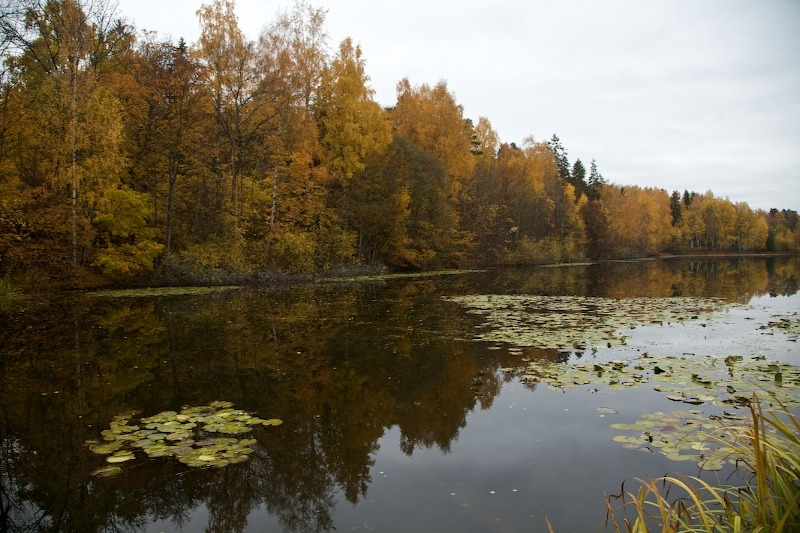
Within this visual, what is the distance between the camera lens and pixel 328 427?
20.0 feet

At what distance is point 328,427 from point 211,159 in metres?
24.5

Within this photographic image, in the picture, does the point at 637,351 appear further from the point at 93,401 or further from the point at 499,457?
the point at 93,401

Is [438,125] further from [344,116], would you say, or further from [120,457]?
[120,457]

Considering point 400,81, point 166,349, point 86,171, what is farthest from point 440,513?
point 400,81

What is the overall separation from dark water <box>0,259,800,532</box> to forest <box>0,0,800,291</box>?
11.2 meters

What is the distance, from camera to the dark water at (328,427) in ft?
14.0

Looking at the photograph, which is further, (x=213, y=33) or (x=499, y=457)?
(x=213, y=33)

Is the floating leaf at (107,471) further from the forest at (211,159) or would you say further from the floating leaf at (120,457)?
the forest at (211,159)

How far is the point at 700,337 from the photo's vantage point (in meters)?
11.2

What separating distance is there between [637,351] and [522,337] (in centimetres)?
238

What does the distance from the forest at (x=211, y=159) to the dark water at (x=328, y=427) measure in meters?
11.2

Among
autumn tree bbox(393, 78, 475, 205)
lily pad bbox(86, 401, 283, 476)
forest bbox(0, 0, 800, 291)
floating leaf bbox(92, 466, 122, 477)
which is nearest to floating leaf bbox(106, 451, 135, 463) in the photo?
lily pad bbox(86, 401, 283, 476)

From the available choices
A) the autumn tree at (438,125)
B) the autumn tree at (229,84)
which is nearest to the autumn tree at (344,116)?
the autumn tree at (229,84)

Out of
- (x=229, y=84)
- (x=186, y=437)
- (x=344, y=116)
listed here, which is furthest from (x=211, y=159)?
(x=186, y=437)
